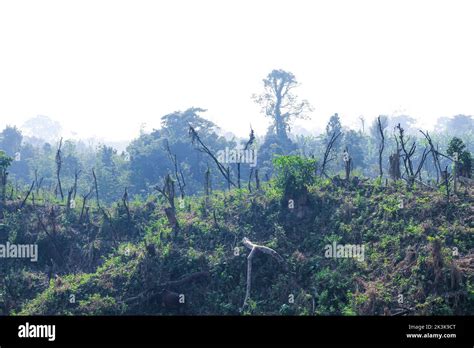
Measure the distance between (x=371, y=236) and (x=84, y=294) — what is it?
10.6 meters

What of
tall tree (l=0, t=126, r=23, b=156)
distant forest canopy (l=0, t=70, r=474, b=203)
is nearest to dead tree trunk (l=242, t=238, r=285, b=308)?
distant forest canopy (l=0, t=70, r=474, b=203)

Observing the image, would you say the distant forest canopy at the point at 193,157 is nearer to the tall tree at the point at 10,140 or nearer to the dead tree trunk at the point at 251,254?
the tall tree at the point at 10,140

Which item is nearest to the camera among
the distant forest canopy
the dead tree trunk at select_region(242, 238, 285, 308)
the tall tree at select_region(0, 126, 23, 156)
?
the dead tree trunk at select_region(242, 238, 285, 308)

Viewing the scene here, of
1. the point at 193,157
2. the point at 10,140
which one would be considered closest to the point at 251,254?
the point at 193,157

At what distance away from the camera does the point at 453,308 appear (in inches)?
804

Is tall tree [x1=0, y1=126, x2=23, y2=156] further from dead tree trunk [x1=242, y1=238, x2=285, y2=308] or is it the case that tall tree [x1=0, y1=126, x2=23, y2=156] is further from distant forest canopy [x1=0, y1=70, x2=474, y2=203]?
dead tree trunk [x1=242, y1=238, x2=285, y2=308]

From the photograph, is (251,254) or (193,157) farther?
(193,157)

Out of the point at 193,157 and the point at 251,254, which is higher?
the point at 193,157

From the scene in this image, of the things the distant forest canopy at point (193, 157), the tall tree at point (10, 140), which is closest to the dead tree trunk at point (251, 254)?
the distant forest canopy at point (193, 157)

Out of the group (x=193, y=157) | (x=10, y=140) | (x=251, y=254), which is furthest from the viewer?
(x=10, y=140)

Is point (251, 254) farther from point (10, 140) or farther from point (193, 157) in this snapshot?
point (10, 140)

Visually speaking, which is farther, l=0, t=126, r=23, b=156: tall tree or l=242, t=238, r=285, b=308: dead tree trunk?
l=0, t=126, r=23, b=156: tall tree
